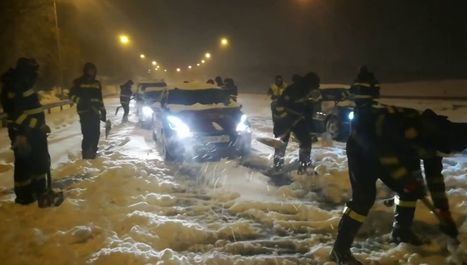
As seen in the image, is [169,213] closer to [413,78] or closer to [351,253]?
[351,253]

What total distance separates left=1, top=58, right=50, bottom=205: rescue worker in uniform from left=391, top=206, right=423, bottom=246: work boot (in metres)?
4.58

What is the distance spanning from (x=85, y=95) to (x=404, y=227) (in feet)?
21.1

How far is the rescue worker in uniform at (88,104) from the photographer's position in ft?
28.0

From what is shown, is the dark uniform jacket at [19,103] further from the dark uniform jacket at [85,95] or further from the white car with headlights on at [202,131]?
the white car with headlights on at [202,131]

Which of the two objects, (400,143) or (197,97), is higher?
(197,97)

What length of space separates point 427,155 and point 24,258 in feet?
13.1

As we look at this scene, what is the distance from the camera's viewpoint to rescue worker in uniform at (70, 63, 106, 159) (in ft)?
28.0

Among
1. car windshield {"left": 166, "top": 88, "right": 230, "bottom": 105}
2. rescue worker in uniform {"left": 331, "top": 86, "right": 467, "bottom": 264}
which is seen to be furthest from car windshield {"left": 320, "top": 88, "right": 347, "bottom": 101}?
rescue worker in uniform {"left": 331, "top": 86, "right": 467, "bottom": 264}

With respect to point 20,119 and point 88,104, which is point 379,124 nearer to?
point 20,119

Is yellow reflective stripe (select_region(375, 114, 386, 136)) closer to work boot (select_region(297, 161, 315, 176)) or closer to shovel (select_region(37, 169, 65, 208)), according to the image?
work boot (select_region(297, 161, 315, 176))

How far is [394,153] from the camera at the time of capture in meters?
3.90

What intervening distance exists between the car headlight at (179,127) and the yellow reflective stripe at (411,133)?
5225mm

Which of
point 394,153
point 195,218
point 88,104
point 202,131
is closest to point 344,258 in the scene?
point 394,153

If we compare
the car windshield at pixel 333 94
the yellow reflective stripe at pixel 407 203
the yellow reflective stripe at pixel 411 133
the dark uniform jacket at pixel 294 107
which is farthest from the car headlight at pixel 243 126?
the yellow reflective stripe at pixel 411 133
